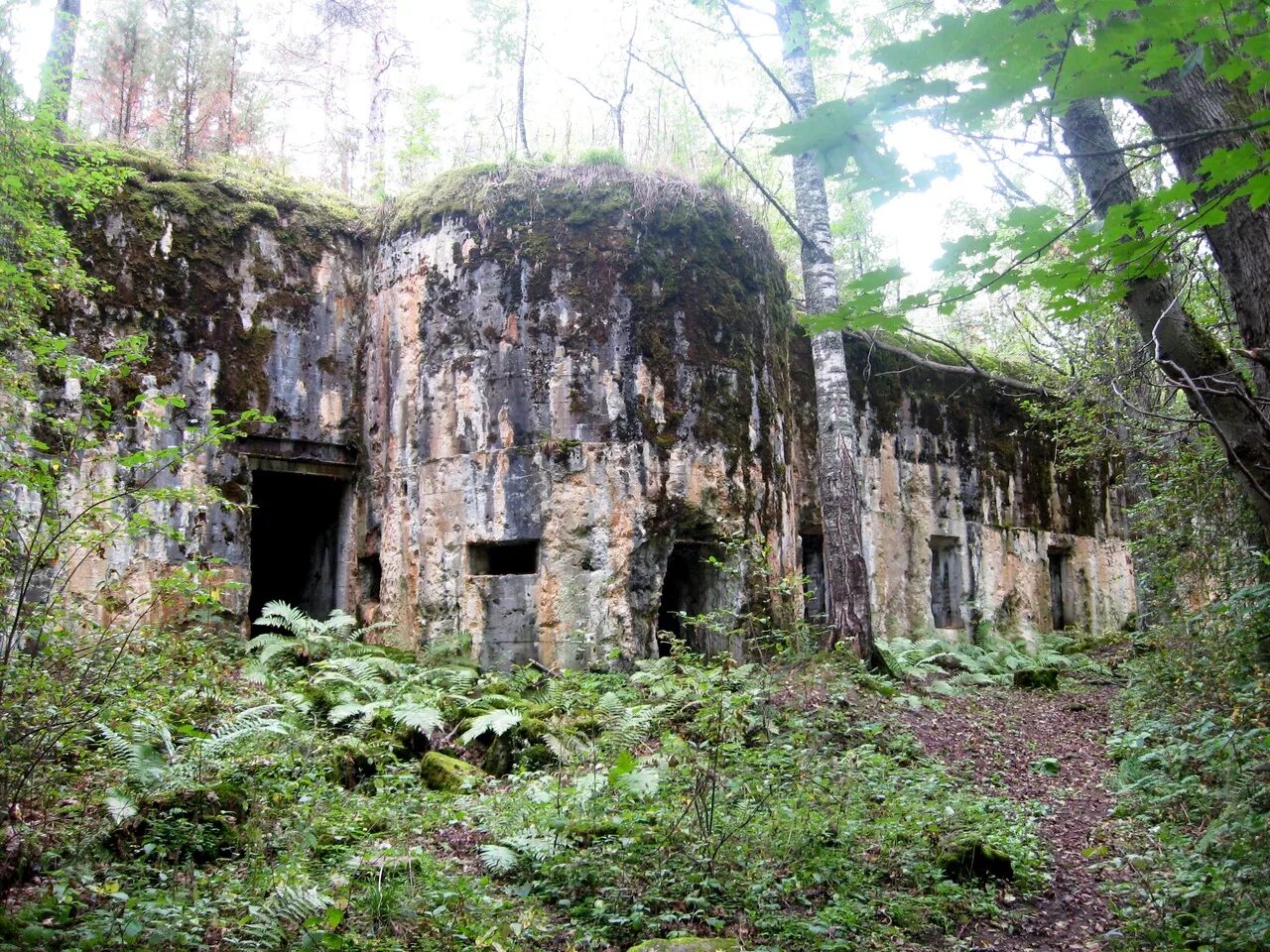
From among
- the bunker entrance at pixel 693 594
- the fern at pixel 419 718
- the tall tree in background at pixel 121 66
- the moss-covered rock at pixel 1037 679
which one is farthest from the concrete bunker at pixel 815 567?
the tall tree in background at pixel 121 66

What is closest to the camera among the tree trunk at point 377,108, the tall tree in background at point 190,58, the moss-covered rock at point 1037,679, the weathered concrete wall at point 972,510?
the moss-covered rock at point 1037,679

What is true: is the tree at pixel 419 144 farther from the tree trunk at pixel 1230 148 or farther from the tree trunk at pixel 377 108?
the tree trunk at pixel 1230 148

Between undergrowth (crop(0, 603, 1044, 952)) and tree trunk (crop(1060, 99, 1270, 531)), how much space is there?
8.24ft

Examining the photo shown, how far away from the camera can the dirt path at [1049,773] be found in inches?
184

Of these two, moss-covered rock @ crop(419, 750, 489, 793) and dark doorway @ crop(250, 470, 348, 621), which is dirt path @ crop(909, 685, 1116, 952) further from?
dark doorway @ crop(250, 470, 348, 621)

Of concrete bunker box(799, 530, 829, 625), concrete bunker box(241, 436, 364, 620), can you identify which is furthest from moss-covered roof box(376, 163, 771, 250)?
concrete bunker box(799, 530, 829, 625)

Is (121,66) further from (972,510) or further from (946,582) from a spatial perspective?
(946,582)

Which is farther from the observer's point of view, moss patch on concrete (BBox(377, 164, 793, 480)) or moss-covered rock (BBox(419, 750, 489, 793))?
moss patch on concrete (BBox(377, 164, 793, 480))

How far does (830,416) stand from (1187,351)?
18.2 feet

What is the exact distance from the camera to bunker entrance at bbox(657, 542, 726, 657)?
35.8 feet

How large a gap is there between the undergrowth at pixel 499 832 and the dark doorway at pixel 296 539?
4.98 meters

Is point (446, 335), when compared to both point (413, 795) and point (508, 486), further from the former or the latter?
point (413, 795)

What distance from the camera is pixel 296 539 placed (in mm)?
13484

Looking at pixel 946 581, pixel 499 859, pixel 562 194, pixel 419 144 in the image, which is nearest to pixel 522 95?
pixel 419 144
